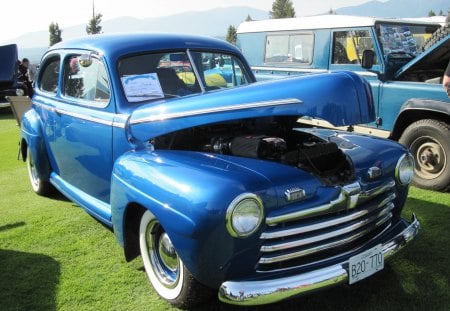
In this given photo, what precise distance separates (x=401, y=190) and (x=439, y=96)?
2405mm

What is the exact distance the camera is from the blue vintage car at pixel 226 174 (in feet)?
7.47

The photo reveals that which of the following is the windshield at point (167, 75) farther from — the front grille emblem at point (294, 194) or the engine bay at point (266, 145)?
the front grille emblem at point (294, 194)

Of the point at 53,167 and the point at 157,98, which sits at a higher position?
the point at 157,98

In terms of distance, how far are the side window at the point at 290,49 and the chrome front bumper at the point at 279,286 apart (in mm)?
5013

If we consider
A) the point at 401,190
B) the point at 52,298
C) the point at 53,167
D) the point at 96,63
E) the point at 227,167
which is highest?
the point at 96,63

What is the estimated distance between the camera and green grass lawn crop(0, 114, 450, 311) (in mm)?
2803

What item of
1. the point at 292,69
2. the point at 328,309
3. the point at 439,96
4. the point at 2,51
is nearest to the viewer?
the point at 328,309

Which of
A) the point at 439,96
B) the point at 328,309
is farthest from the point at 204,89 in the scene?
the point at 439,96

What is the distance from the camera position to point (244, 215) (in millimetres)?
2227

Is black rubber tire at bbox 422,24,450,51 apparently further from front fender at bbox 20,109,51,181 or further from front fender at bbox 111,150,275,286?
front fender at bbox 20,109,51,181

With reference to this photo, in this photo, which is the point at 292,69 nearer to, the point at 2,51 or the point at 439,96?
the point at 439,96

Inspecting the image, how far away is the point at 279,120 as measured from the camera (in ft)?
10.9

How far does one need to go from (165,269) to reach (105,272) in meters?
0.64

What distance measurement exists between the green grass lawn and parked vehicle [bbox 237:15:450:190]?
2.53 feet
